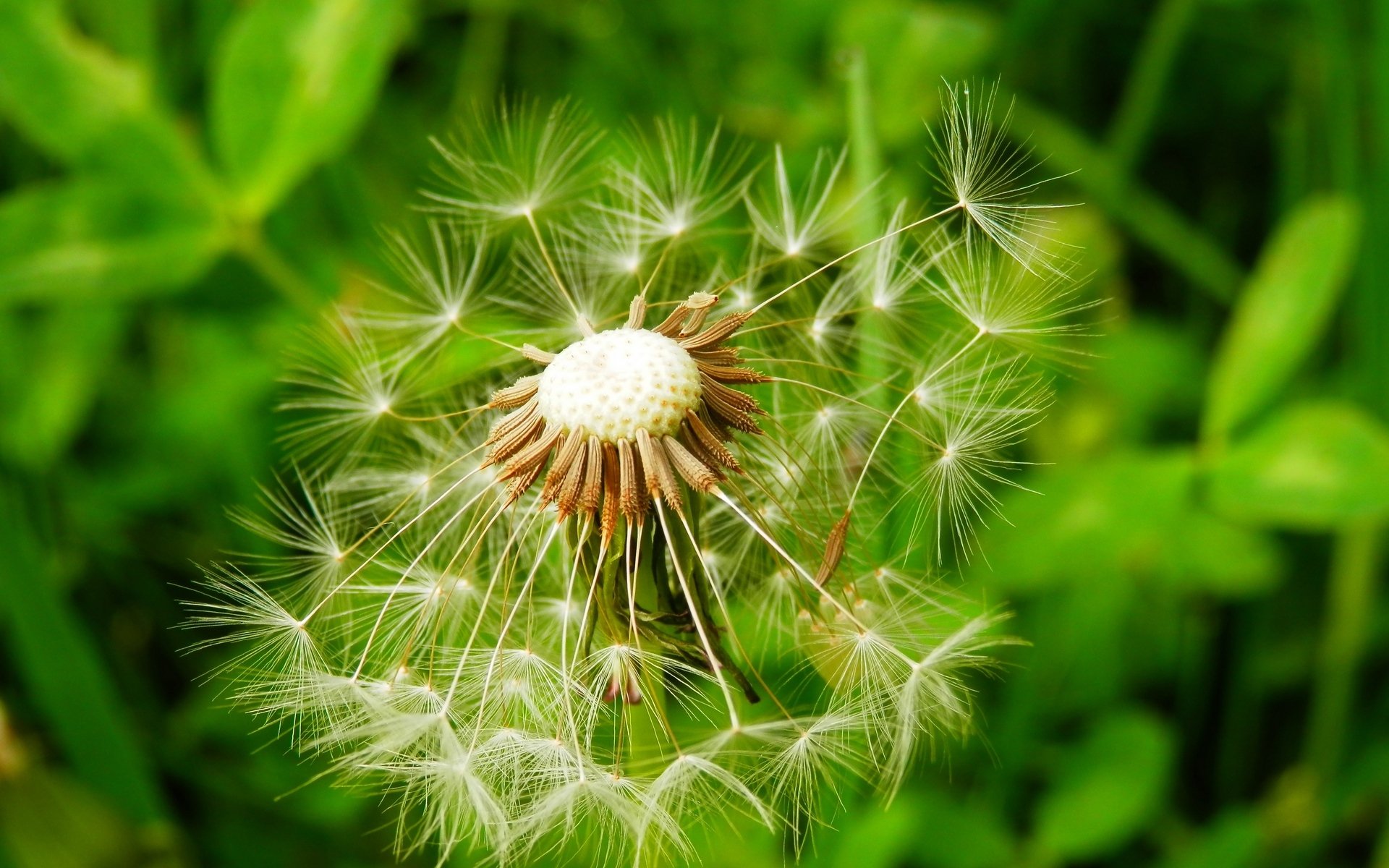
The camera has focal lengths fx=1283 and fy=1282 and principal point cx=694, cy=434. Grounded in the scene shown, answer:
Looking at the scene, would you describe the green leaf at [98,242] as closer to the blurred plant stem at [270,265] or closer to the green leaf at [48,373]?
the blurred plant stem at [270,265]

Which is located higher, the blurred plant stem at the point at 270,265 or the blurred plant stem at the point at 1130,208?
the blurred plant stem at the point at 270,265

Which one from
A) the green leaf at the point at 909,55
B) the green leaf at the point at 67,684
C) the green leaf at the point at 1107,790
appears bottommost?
the green leaf at the point at 1107,790

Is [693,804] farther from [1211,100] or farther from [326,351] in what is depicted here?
[1211,100]

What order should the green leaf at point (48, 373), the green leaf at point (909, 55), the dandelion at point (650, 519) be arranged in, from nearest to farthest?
the dandelion at point (650, 519) < the green leaf at point (909, 55) < the green leaf at point (48, 373)

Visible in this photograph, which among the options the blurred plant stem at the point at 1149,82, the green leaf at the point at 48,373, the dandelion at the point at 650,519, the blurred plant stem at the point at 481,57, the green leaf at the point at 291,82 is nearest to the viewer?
the dandelion at the point at 650,519

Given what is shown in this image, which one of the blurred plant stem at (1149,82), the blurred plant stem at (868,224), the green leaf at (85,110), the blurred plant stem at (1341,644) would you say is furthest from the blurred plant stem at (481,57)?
the blurred plant stem at (1341,644)

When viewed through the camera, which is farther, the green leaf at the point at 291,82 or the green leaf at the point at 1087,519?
the green leaf at the point at 291,82

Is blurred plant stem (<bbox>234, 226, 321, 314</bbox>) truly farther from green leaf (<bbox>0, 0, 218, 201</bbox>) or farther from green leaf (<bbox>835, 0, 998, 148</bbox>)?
green leaf (<bbox>835, 0, 998, 148</bbox>)

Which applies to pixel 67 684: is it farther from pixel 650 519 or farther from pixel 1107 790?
pixel 1107 790
